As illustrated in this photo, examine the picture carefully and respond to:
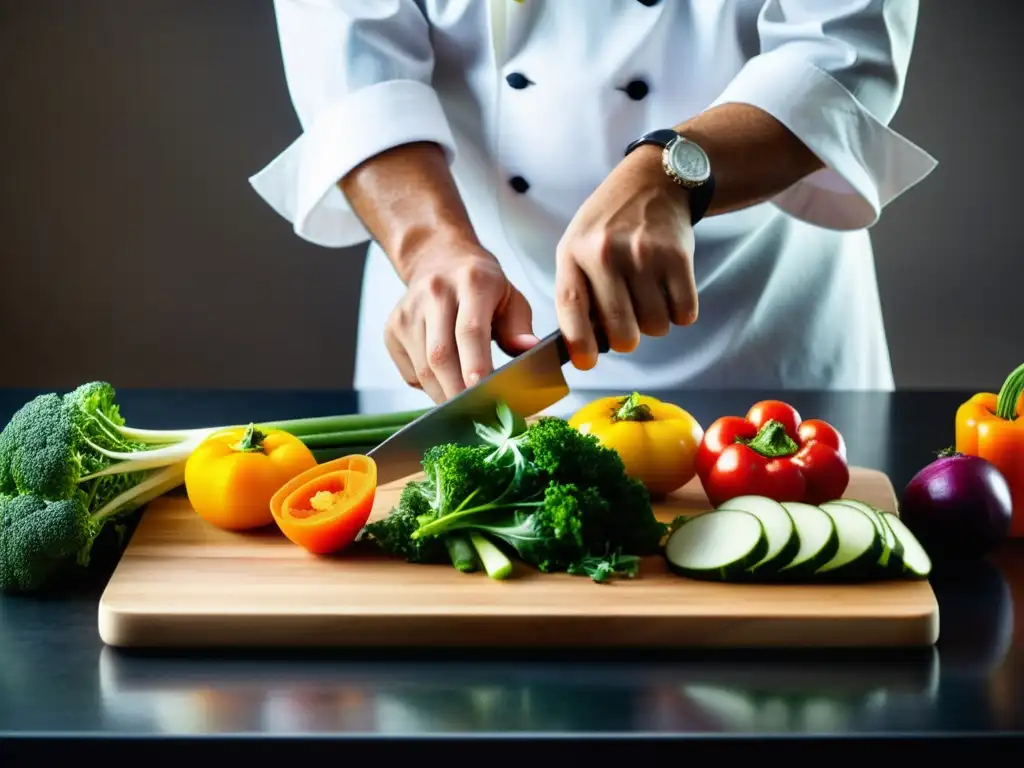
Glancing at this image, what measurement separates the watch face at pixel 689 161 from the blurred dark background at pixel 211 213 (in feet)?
6.68

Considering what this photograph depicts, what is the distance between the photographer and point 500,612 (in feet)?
3.80

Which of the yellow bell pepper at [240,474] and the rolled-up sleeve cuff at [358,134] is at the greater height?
the rolled-up sleeve cuff at [358,134]

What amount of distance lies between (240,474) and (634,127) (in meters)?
0.95

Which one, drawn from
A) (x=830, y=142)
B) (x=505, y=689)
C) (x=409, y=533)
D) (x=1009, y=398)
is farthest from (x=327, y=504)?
(x=830, y=142)

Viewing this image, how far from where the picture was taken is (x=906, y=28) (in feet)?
6.23

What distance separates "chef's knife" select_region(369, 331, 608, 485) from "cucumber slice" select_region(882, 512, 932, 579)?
0.43m

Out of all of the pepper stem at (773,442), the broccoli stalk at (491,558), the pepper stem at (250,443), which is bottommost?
the broccoli stalk at (491,558)

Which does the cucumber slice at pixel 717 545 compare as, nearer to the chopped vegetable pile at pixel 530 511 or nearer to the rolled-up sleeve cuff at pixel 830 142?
the chopped vegetable pile at pixel 530 511

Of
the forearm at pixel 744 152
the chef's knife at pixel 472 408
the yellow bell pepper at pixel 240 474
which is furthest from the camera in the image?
the forearm at pixel 744 152

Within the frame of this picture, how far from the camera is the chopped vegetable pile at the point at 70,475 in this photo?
4.13 ft

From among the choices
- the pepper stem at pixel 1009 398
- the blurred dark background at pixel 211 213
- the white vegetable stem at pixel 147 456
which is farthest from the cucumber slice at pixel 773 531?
the blurred dark background at pixel 211 213

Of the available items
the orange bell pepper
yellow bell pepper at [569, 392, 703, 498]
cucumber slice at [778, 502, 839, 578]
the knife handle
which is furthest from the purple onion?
the knife handle

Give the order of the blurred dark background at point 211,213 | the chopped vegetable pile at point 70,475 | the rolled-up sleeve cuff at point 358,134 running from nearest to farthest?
the chopped vegetable pile at point 70,475, the rolled-up sleeve cuff at point 358,134, the blurred dark background at point 211,213

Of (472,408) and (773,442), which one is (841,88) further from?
(472,408)
